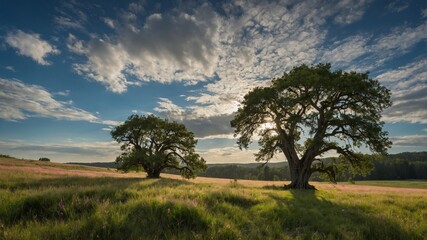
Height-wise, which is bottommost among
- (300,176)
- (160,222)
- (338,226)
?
(338,226)

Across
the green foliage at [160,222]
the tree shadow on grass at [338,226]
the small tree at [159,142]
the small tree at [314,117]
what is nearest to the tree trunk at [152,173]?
the small tree at [159,142]

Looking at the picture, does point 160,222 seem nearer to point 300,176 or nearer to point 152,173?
point 300,176

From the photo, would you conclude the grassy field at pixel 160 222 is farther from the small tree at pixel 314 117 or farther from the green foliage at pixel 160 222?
the small tree at pixel 314 117

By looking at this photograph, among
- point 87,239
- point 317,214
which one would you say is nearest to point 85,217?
point 87,239

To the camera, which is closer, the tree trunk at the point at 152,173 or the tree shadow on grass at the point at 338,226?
the tree shadow on grass at the point at 338,226

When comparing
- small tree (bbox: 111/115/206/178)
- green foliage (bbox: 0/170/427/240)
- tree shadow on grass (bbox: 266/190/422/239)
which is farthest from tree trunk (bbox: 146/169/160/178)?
tree shadow on grass (bbox: 266/190/422/239)

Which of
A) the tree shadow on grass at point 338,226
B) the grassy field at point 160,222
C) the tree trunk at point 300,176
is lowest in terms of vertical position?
the tree shadow on grass at point 338,226

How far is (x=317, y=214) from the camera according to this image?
954cm

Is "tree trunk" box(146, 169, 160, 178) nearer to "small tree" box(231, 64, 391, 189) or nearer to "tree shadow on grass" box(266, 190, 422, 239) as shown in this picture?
"small tree" box(231, 64, 391, 189)

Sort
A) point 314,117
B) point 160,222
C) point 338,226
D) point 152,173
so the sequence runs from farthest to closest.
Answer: point 152,173
point 314,117
point 338,226
point 160,222

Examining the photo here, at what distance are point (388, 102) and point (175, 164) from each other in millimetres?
29826

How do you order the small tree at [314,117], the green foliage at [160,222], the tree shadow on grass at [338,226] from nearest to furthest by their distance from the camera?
the green foliage at [160,222] → the tree shadow on grass at [338,226] → the small tree at [314,117]

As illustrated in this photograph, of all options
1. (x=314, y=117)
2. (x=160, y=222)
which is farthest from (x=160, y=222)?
(x=314, y=117)

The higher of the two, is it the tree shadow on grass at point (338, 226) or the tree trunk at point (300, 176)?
the tree trunk at point (300, 176)
